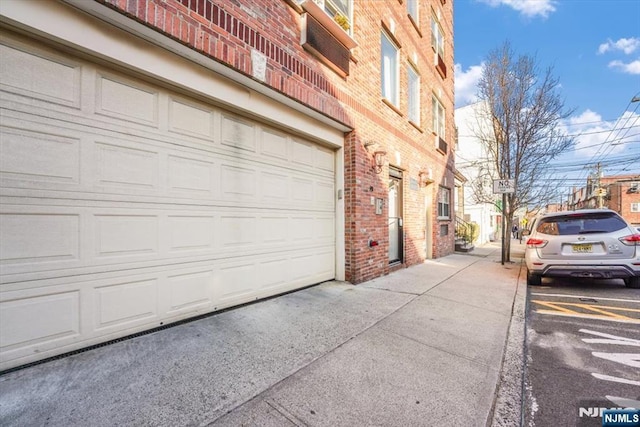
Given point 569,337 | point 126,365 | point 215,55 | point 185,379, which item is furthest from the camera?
point 569,337

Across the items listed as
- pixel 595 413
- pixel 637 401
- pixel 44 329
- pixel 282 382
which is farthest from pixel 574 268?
pixel 44 329

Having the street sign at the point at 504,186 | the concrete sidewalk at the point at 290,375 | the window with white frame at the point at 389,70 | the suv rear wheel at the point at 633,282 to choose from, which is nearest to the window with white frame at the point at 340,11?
the window with white frame at the point at 389,70

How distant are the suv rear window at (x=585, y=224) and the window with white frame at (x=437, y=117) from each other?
5.16 meters

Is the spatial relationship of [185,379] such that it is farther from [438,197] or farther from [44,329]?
[438,197]

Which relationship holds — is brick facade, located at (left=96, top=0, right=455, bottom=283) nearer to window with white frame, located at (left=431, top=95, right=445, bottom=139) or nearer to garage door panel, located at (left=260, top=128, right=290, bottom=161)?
window with white frame, located at (left=431, top=95, right=445, bottom=139)

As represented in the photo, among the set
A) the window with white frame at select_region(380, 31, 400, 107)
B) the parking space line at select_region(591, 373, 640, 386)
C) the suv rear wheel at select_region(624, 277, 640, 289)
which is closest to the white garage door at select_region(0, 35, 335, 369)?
the parking space line at select_region(591, 373, 640, 386)

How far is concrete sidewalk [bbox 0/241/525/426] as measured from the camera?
72.8 inches

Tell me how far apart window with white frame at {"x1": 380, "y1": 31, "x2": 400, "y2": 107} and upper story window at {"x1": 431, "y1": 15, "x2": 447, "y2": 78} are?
355 centimetres

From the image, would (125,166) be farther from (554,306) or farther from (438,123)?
(438,123)

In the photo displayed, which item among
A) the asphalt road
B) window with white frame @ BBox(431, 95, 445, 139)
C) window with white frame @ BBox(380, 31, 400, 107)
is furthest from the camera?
window with white frame @ BBox(431, 95, 445, 139)

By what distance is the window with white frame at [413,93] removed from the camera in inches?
322

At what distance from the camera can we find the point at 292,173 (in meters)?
4.64

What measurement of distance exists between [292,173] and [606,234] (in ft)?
18.3

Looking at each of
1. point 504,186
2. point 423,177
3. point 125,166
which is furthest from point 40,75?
point 504,186
